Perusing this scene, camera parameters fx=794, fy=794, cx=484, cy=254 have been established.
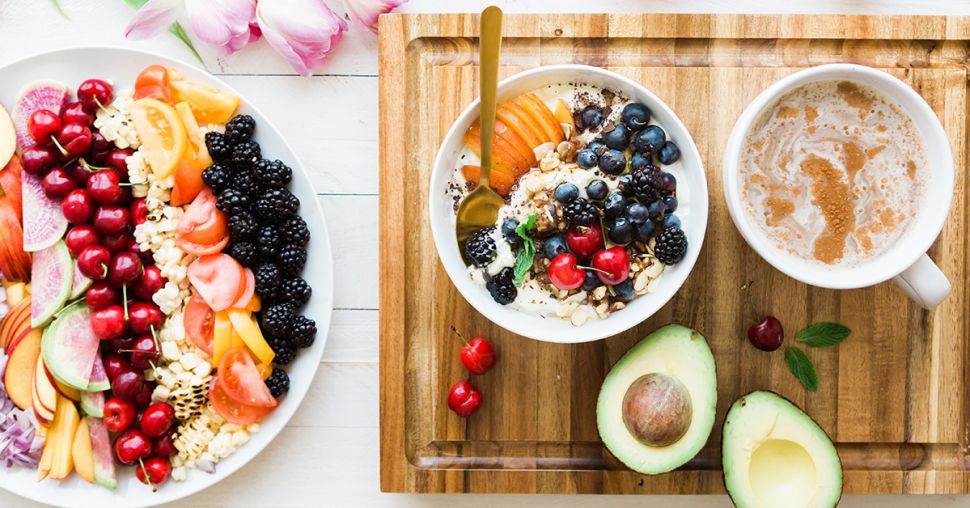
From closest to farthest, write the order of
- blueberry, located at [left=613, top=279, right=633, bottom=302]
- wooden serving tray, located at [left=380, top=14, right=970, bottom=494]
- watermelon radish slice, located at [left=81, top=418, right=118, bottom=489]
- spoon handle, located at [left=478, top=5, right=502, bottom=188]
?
1. spoon handle, located at [left=478, top=5, right=502, bottom=188]
2. blueberry, located at [left=613, top=279, right=633, bottom=302]
3. wooden serving tray, located at [left=380, top=14, right=970, bottom=494]
4. watermelon radish slice, located at [left=81, top=418, right=118, bottom=489]

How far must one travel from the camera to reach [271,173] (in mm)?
1402

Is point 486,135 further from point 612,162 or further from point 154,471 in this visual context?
point 154,471

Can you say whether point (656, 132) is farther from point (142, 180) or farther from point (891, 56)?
point (142, 180)

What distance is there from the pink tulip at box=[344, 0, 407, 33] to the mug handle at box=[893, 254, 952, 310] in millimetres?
966

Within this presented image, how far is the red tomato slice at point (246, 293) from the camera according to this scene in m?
1.42

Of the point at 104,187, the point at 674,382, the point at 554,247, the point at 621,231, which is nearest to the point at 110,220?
the point at 104,187

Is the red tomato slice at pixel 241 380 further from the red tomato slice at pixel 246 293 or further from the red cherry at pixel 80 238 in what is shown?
the red cherry at pixel 80 238

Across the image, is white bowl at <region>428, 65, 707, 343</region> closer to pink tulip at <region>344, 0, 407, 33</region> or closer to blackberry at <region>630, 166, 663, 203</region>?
blackberry at <region>630, 166, 663, 203</region>

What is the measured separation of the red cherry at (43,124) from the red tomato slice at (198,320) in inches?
15.0

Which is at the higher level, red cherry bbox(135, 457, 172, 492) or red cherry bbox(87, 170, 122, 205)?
red cherry bbox(87, 170, 122, 205)

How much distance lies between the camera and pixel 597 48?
1.38 meters

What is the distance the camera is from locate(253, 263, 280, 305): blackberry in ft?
4.64

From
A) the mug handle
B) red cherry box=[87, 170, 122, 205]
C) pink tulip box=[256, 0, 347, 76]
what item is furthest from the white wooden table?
the mug handle

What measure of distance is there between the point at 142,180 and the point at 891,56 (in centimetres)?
134
